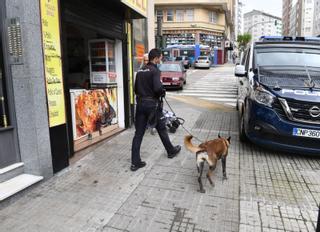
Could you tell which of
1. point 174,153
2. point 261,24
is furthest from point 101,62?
point 261,24

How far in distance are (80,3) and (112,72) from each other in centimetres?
205

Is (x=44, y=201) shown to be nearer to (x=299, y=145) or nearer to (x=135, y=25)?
(x=299, y=145)

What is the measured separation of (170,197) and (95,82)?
403cm

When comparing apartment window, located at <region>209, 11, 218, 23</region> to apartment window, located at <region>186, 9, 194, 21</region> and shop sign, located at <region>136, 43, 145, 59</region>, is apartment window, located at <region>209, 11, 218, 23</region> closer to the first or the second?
apartment window, located at <region>186, 9, 194, 21</region>

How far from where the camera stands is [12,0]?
12.1ft

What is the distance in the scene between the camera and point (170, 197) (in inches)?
147

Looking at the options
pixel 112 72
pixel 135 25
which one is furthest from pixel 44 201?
pixel 135 25

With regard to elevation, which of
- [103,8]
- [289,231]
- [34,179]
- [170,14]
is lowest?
[289,231]

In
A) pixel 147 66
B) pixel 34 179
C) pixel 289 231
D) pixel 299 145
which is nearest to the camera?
pixel 289 231

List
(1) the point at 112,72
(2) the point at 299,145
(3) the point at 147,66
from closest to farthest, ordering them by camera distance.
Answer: (3) the point at 147,66 < (2) the point at 299,145 < (1) the point at 112,72

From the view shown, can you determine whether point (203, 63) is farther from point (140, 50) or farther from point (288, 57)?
point (288, 57)

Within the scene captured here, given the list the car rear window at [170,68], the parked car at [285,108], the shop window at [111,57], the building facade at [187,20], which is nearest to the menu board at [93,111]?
the shop window at [111,57]

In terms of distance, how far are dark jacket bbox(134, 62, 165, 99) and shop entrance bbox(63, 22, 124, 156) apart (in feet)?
5.72

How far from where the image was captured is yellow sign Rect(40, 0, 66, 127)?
402cm
